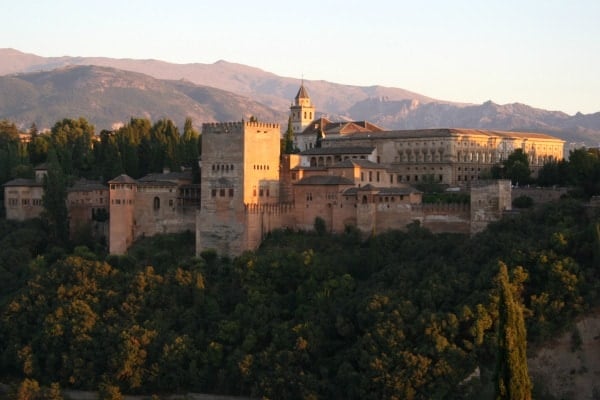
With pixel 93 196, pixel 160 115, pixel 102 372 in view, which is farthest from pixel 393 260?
pixel 160 115

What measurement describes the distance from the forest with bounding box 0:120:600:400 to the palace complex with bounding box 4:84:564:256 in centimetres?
70

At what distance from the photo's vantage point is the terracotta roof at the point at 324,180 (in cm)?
4281

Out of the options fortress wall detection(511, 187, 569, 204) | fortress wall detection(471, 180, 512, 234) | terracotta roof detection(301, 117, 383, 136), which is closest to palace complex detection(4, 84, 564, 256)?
fortress wall detection(471, 180, 512, 234)

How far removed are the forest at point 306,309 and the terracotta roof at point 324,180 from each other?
6.49 ft

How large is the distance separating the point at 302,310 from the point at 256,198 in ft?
21.2

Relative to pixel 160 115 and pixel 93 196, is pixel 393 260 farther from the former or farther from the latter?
pixel 160 115

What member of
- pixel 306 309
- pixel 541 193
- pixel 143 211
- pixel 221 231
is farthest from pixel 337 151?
pixel 306 309

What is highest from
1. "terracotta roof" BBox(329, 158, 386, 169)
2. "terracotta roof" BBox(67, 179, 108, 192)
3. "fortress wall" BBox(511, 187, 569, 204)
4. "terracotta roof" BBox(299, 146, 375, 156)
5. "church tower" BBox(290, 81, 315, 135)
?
"church tower" BBox(290, 81, 315, 135)

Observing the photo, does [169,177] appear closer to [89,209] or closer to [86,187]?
[89,209]

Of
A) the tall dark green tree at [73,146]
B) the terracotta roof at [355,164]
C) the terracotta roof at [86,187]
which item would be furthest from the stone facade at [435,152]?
the tall dark green tree at [73,146]

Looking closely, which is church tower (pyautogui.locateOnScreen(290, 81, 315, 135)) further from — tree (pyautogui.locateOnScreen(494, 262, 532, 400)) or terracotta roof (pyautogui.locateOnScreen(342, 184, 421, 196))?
tree (pyautogui.locateOnScreen(494, 262, 532, 400))

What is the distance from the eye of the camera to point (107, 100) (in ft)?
530

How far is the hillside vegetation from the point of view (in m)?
33.8

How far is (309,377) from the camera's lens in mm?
34875
